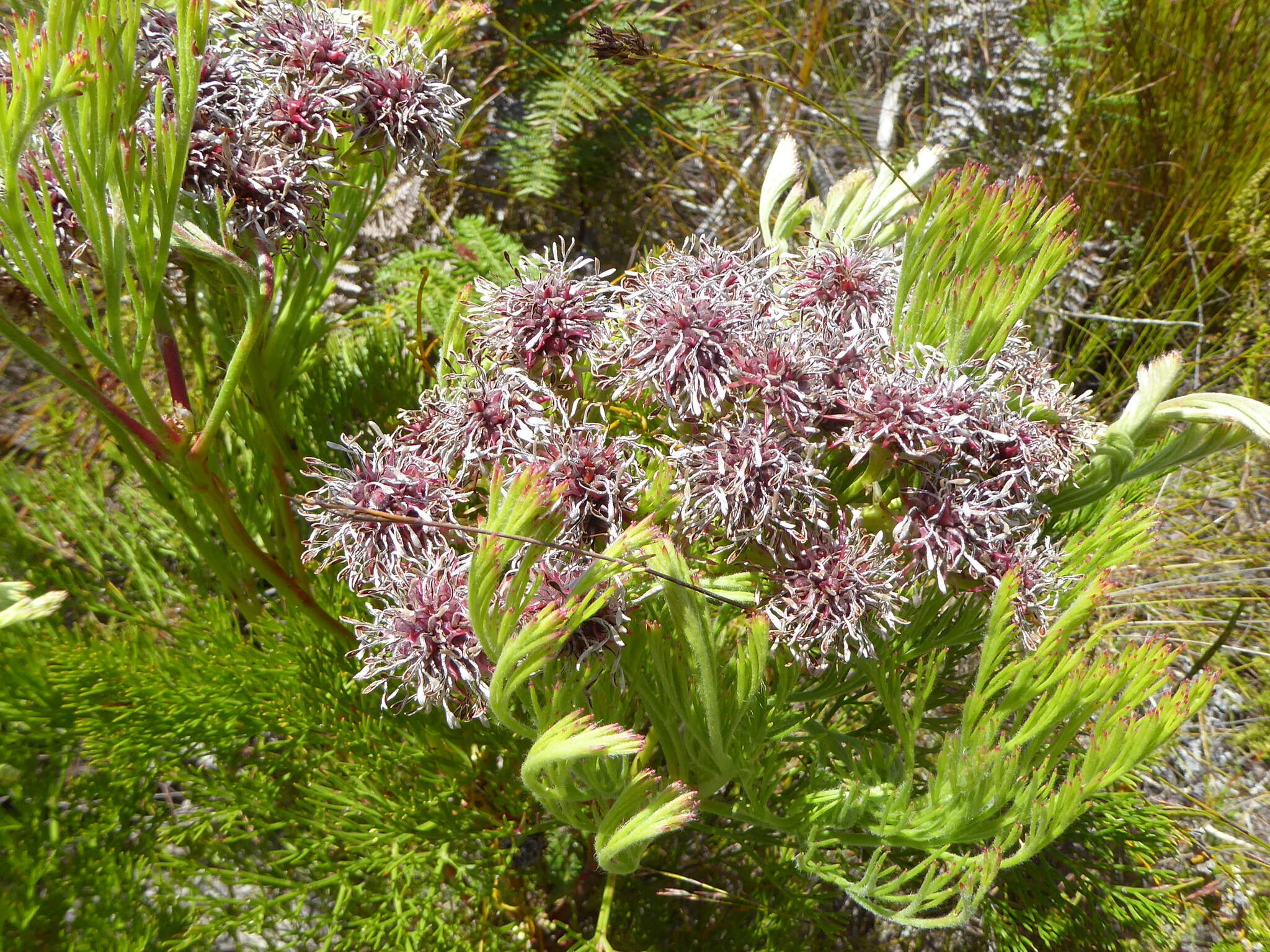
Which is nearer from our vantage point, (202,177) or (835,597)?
(835,597)

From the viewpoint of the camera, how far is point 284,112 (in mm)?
907

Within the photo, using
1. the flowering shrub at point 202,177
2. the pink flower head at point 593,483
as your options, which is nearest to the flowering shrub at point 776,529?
the pink flower head at point 593,483

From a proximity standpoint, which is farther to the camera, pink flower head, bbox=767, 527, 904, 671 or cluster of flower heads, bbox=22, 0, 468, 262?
cluster of flower heads, bbox=22, 0, 468, 262

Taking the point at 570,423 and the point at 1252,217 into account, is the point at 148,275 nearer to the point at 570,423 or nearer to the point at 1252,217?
the point at 570,423

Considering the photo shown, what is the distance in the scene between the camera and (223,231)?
33.4 inches

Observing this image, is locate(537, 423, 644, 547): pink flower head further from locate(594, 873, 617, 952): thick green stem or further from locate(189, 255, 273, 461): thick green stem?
locate(594, 873, 617, 952): thick green stem

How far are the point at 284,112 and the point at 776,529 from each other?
633 millimetres

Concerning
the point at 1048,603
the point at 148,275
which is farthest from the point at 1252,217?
the point at 148,275

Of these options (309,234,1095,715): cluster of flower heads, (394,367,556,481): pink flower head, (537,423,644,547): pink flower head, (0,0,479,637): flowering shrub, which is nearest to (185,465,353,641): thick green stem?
(0,0,479,637): flowering shrub

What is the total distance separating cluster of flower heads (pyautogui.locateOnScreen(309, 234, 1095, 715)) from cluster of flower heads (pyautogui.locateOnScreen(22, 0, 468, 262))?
23cm

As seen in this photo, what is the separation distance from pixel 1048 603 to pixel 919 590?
→ 0.13m

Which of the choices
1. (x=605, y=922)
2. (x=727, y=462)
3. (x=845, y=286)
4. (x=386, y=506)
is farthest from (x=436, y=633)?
(x=845, y=286)

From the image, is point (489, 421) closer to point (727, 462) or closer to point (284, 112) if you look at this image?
point (727, 462)

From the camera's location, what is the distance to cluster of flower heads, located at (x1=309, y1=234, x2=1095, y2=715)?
2.44 ft
